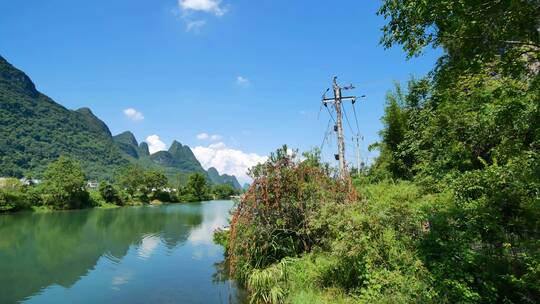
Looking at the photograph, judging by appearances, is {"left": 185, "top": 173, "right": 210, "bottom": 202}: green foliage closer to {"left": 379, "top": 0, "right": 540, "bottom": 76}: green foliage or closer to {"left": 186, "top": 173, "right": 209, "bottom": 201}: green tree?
{"left": 186, "top": 173, "right": 209, "bottom": 201}: green tree

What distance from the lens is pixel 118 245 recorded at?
81.1 ft

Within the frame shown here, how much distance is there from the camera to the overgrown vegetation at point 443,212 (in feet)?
18.3

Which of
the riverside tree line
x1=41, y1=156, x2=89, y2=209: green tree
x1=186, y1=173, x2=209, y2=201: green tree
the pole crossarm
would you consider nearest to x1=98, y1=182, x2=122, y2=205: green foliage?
the riverside tree line

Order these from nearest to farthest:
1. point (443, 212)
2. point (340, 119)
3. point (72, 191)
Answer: point (443, 212) < point (340, 119) < point (72, 191)

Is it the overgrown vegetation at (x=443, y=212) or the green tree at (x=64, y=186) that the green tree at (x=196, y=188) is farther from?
the overgrown vegetation at (x=443, y=212)

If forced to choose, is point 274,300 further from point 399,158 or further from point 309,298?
point 399,158

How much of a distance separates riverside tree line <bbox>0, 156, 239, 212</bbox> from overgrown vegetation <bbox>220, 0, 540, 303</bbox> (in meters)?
52.1

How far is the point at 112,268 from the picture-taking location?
17641 mm

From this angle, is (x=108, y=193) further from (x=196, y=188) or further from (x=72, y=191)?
(x=196, y=188)

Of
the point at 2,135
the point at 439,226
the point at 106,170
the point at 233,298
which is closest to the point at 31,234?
the point at 233,298

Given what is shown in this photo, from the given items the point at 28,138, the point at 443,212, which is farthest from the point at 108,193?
the point at 28,138

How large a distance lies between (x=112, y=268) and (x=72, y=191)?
50.0 meters

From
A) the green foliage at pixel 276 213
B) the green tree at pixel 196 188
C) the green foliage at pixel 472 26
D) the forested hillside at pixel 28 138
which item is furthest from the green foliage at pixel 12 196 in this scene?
Answer: the forested hillside at pixel 28 138

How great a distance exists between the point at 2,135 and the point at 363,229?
602 ft
